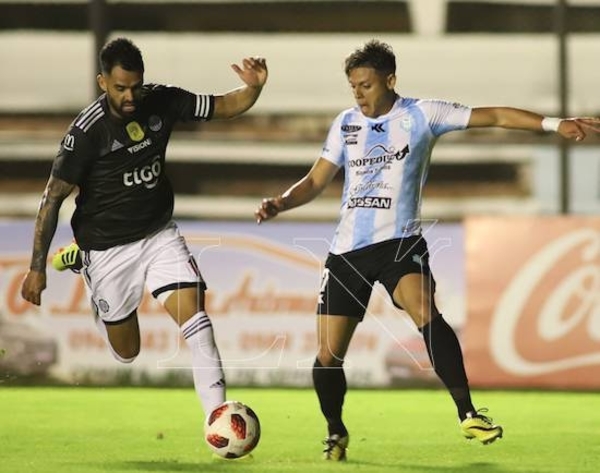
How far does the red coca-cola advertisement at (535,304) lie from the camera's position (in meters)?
13.2

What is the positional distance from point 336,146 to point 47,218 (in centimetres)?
154

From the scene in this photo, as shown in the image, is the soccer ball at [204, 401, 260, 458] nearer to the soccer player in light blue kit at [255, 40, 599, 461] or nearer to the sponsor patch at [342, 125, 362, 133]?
the soccer player in light blue kit at [255, 40, 599, 461]

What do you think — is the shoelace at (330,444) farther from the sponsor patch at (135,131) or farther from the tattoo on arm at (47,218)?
the sponsor patch at (135,131)

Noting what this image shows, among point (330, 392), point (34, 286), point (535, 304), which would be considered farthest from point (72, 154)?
point (535, 304)

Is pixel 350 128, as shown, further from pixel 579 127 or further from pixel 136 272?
pixel 136 272

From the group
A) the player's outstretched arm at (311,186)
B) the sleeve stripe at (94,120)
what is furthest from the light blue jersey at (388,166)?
the sleeve stripe at (94,120)

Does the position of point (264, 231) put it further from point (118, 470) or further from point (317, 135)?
point (118, 470)

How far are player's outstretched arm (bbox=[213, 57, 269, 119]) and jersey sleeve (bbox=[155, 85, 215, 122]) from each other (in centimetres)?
5

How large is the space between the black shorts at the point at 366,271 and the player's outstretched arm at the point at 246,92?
3.24 feet

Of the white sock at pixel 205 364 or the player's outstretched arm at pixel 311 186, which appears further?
the player's outstretched arm at pixel 311 186

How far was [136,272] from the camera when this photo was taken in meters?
8.70

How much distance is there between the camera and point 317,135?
16219 millimetres

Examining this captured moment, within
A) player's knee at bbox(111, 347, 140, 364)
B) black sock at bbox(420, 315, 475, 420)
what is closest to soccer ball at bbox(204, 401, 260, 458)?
black sock at bbox(420, 315, 475, 420)

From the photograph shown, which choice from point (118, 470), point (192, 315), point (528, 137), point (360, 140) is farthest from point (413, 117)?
point (528, 137)
